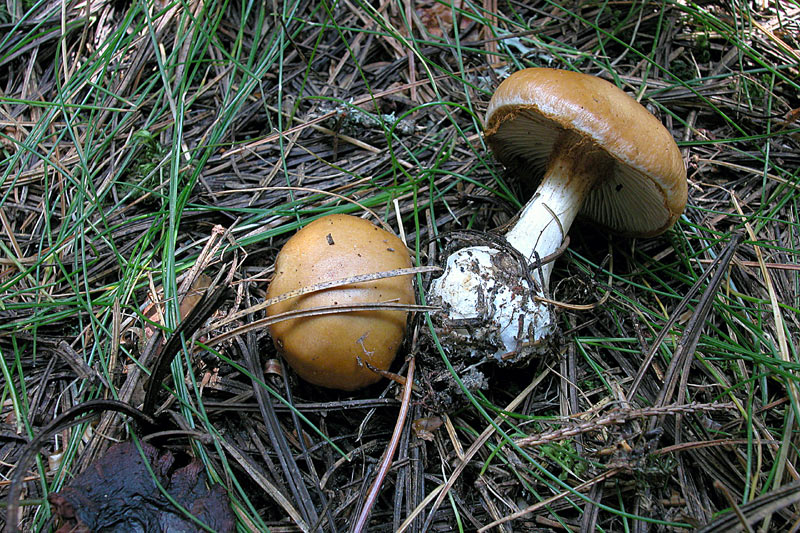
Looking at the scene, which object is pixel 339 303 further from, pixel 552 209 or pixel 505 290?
pixel 552 209

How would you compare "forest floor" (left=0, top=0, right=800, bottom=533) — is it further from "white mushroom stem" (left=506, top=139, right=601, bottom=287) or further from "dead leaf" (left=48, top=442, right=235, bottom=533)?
"white mushroom stem" (left=506, top=139, right=601, bottom=287)

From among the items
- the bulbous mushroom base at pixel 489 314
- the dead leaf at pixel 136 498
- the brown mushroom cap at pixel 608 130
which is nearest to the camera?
the dead leaf at pixel 136 498

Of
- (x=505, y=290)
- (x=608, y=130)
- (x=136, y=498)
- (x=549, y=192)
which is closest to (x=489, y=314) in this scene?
(x=505, y=290)

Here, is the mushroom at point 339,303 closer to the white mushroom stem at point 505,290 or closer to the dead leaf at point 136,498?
the white mushroom stem at point 505,290

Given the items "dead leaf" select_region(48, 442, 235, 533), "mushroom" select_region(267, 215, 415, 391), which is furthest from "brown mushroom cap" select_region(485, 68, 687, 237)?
"dead leaf" select_region(48, 442, 235, 533)

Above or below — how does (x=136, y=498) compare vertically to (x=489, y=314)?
below

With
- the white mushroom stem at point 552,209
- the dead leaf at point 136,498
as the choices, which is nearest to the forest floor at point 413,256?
the dead leaf at point 136,498

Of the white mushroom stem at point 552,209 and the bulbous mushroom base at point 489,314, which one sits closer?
the bulbous mushroom base at point 489,314
